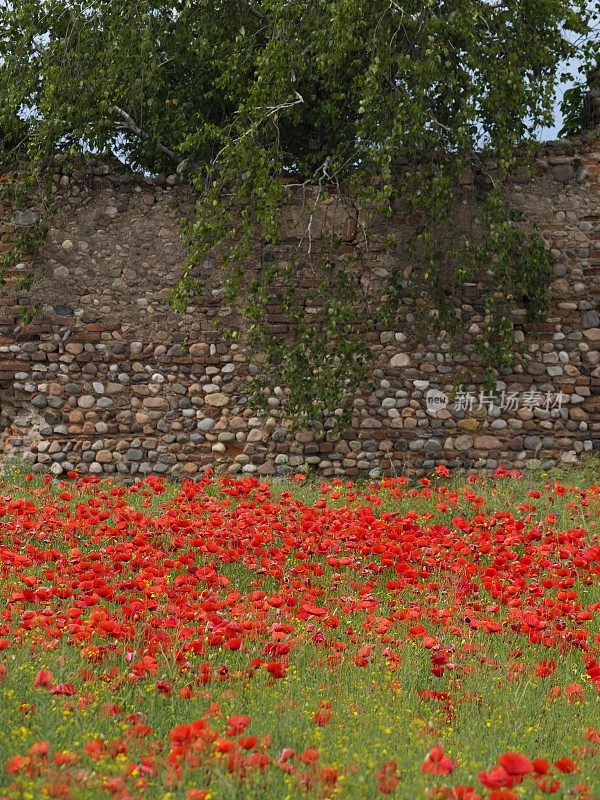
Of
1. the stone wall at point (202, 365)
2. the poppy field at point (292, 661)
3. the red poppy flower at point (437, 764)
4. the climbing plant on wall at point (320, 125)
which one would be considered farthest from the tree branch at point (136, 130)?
the red poppy flower at point (437, 764)

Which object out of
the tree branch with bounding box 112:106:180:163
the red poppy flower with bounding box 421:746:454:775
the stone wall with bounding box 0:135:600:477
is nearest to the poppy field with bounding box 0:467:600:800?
the red poppy flower with bounding box 421:746:454:775

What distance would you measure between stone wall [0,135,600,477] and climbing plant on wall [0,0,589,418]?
0.99 feet

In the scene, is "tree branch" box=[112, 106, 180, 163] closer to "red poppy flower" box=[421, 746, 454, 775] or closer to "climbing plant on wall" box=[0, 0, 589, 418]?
"climbing plant on wall" box=[0, 0, 589, 418]

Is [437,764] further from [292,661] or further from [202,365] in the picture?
[202,365]

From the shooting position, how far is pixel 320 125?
9.73 meters

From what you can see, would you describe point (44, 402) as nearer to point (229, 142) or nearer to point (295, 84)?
point (229, 142)

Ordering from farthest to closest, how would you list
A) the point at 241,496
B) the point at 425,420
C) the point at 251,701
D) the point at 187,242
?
the point at 425,420 → the point at 187,242 → the point at 241,496 → the point at 251,701

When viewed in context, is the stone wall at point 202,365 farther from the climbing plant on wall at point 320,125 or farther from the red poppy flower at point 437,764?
the red poppy flower at point 437,764

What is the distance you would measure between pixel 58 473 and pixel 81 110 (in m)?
3.67

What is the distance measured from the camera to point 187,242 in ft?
28.0

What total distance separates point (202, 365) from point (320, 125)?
9.16ft

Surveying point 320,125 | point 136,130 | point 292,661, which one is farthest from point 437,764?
point 136,130

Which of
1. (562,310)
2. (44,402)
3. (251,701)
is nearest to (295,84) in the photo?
(562,310)

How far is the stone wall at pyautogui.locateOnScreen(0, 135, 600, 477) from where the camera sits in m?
9.12
